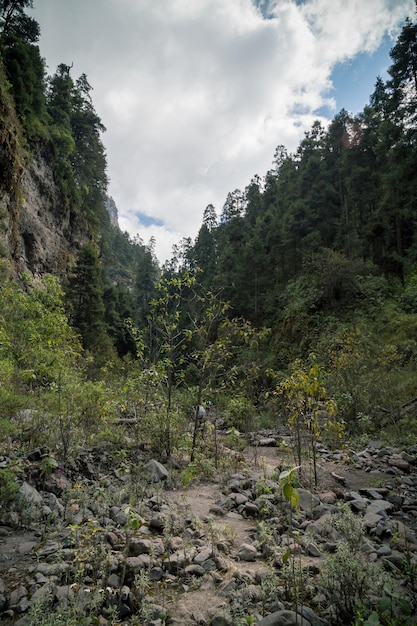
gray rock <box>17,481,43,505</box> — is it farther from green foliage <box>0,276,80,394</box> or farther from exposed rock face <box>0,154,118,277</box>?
exposed rock face <box>0,154,118,277</box>

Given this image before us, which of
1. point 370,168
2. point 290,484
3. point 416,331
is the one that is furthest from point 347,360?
point 370,168

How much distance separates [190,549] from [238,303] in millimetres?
28534

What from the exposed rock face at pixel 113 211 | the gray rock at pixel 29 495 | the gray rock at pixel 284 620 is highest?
the exposed rock face at pixel 113 211

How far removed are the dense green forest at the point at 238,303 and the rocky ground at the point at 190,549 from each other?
1.22 meters

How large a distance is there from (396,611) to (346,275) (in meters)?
20.0

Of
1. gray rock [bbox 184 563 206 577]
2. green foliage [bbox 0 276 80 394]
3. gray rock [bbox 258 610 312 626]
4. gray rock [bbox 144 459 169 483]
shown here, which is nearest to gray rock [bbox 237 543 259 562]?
gray rock [bbox 184 563 206 577]

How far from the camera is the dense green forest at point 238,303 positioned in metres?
6.66

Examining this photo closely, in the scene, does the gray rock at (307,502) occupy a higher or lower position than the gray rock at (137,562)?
lower

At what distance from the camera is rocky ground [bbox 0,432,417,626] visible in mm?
2309

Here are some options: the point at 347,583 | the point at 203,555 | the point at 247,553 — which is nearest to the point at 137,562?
the point at 203,555

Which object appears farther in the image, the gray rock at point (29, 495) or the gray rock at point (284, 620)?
the gray rock at point (29, 495)

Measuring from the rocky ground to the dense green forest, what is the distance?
122cm

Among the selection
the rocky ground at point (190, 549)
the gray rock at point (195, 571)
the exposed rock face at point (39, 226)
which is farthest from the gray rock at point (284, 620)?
the exposed rock face at point (39, 226)

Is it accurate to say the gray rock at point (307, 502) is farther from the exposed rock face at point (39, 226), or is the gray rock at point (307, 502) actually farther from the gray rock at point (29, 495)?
the exposed rock face at point (39, 226)
